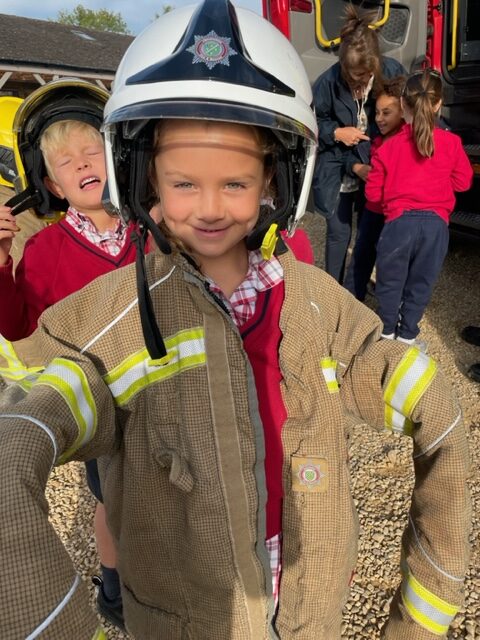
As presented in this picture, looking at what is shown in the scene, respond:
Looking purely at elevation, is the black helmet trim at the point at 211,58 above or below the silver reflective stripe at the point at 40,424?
above

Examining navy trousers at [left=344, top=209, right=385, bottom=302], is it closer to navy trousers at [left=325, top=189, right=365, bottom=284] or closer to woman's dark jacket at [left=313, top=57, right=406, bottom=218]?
navy trousers at [left=325, top=189, right=365, bottom=284]

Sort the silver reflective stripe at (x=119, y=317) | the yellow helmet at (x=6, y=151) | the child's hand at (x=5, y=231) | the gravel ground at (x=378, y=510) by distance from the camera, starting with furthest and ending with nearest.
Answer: the yellow helmet at (x=6, y=151) → the gravel ground at (x=378, y=510) → the child's hand at (x=5, y=231) → the silver reflective stripe at (x=119, y=317)

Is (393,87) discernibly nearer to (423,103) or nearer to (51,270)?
(423,103)

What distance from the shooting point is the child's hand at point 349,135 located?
3.98 m

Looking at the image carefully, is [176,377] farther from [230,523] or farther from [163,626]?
[163,626]

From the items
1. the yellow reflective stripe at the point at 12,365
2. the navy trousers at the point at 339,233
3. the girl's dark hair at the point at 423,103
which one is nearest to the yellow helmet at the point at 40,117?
the yellow reflective stripe at the point at 12,365

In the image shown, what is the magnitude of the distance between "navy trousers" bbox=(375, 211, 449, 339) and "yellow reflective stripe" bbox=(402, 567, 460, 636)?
9.15 feet

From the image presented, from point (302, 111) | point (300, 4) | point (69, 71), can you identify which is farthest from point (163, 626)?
point (69, 71)

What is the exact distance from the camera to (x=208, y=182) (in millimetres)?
1197

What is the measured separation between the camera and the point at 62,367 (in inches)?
38.1

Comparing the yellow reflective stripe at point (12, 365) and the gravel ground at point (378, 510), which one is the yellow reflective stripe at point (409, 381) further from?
the gravel ground at point (378, 510)

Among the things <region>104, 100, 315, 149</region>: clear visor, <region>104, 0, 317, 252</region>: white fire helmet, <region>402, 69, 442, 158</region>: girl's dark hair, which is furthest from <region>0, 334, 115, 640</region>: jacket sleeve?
<region>402, 69, 442, 158</region>: girl's dark hair

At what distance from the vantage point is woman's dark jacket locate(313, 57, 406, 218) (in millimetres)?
3963

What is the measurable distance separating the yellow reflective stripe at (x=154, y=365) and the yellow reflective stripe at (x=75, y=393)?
96 mm
